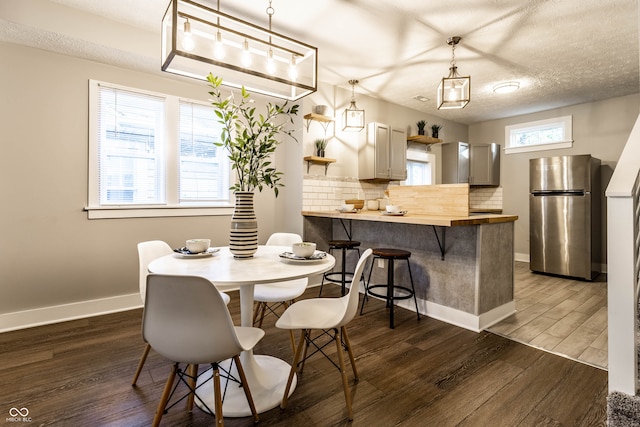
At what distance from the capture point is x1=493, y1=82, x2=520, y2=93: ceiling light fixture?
4246 millimetres

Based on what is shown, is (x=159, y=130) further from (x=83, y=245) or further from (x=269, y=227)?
(x=269, y=227)

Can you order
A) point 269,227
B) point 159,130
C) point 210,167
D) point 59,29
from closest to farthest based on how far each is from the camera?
point 59,29
point 159,130
point 210,167
point 269,227

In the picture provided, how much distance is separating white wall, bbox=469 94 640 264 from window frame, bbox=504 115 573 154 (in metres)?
0.06

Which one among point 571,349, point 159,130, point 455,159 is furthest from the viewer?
point 455,159

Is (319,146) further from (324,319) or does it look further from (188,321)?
(188,321)

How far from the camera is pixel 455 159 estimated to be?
5633 mm

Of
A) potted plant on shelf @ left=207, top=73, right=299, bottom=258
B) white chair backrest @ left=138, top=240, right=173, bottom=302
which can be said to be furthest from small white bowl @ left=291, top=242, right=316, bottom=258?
white chair backrest @ left=138, top=240, right=173, bottom=302

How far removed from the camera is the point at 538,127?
18.1 ft

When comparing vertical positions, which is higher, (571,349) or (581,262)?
(581,262)

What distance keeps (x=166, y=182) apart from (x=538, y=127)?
5.95 meters

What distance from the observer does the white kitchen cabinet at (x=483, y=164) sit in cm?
571

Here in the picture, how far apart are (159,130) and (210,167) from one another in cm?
66

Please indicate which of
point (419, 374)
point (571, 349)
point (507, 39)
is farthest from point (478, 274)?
point (507, 39)

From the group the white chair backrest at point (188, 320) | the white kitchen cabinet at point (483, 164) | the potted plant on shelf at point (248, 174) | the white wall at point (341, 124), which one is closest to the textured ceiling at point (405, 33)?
the white wall at point (341, 124)
